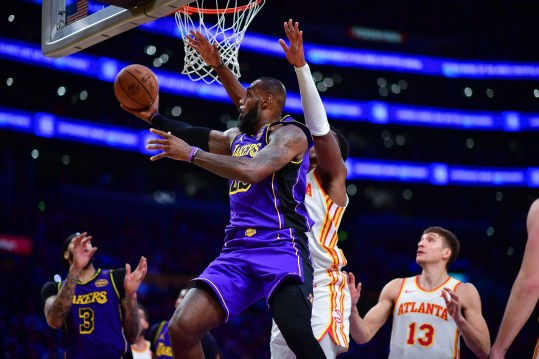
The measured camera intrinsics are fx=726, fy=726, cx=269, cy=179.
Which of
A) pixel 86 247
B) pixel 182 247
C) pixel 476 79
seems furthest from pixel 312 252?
pixel 476 79

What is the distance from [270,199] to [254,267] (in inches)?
18.4

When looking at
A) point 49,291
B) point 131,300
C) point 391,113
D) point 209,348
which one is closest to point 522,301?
point 131,300

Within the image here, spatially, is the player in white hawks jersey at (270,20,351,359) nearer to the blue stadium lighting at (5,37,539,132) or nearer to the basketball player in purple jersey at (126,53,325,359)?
the basketball player in purple jersey at (126,53,325,359)

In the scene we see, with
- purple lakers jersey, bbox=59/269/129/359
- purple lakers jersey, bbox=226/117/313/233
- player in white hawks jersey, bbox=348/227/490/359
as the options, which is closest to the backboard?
purple lakers jersey, bbox=226/117/313/233

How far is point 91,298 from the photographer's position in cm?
673

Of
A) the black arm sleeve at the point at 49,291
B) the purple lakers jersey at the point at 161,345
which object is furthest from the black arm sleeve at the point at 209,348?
the black arm sleeve at the point at 49,291

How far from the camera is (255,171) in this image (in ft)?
14.3

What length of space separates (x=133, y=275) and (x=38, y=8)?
17.1 meters

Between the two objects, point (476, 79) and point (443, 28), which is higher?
point (443, 28)

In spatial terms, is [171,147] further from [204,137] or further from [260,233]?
[204,137]

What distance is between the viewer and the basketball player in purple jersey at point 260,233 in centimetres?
423

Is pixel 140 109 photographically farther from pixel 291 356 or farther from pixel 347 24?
pixel 347 24

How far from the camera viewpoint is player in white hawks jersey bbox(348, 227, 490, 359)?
19.1 ft

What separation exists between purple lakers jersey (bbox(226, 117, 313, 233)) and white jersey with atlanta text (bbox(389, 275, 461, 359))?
1.82 meters
